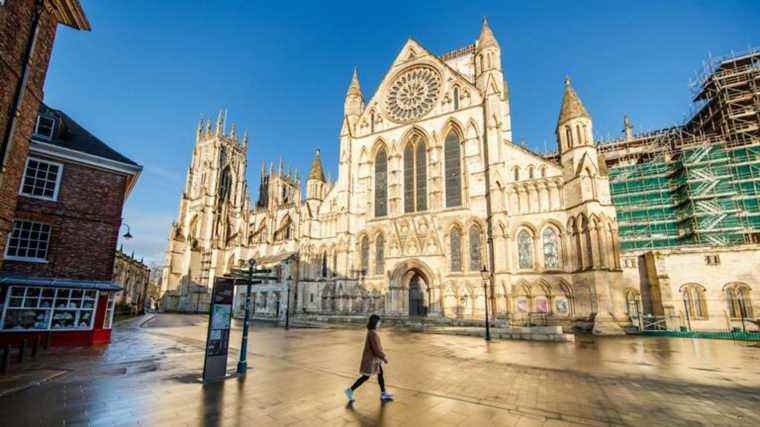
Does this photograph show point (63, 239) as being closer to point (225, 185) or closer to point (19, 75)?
point (19, 75)

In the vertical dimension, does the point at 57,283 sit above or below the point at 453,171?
below

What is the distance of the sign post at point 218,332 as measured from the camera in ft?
24.9

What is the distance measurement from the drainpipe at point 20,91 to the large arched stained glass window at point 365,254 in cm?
2386

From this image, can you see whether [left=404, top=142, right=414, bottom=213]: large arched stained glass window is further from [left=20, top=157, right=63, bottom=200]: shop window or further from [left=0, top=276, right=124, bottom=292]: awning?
[left=20, top=157, right=63, bottom=200]: shop window

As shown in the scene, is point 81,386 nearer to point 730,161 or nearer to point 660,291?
point 660,291

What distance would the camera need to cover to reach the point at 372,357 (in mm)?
6156

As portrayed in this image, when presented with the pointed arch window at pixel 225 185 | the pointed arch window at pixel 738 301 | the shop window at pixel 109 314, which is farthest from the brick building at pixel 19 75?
the pointed arch window at pixel 225 185

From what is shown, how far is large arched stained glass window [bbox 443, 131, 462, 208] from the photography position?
2789cm

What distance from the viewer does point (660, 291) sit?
23.7 meters

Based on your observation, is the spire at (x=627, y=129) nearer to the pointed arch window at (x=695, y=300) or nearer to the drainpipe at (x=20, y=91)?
the pointed arch window at (x=695, y=300)

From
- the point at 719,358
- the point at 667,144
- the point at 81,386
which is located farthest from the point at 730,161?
the point at 81,386

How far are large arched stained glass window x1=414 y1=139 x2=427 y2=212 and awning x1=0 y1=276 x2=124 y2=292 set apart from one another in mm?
21277

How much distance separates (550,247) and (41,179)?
28.1 meters

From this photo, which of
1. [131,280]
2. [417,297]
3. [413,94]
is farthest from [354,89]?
[131,280]
